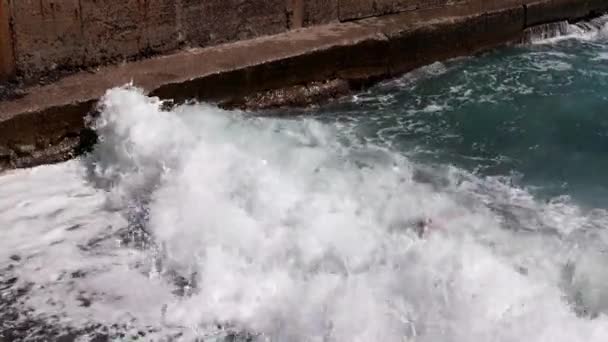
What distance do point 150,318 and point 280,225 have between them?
3.77 ft

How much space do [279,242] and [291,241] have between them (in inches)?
2.9

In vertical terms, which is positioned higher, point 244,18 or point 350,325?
point 244,18

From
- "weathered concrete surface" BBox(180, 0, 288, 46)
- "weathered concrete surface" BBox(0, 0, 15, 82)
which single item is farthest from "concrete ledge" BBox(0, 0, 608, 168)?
"weathered concrete surface" BBox(0, 0, 15, 82)

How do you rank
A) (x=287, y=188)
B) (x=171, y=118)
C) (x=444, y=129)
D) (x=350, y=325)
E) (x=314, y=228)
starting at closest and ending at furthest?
(x=350, y=325), (x=314, y=228), (x=287, y=188), (x=171, y=118), (x=444, y=129)

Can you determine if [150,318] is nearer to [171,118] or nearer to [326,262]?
[326,262]

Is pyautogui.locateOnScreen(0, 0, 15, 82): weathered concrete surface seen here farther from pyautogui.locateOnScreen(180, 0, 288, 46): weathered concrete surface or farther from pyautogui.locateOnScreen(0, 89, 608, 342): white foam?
pyautogui.locateOnScreen(180, 0, 288, 46): weathered concrete surface

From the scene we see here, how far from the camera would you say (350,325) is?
12.8 feet

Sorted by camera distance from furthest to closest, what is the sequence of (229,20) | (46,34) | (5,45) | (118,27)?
(229,20) < (118,27) < (46,34) < (5,45)

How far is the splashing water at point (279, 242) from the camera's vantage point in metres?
3.95

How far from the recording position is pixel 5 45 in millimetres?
5641

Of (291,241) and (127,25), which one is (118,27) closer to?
(127,25)

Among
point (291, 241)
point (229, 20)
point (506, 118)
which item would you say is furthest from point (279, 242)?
point (506, 118)

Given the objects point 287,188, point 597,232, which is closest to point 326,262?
point 287,188

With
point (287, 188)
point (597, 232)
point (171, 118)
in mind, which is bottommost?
point (597, 232)
